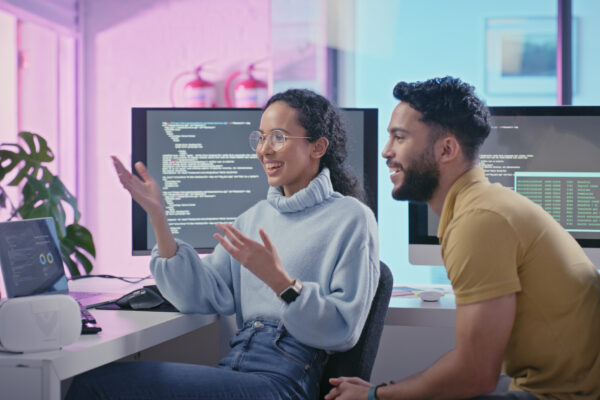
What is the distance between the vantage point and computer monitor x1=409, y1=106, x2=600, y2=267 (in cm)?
202

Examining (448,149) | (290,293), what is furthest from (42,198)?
(448,149)

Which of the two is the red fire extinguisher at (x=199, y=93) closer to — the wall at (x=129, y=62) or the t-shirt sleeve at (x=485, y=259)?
the wall at (x=129, y=62)

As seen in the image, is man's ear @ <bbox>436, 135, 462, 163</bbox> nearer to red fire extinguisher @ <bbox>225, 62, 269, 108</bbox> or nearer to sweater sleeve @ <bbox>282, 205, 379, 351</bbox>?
sweater sleeve @ <bbox>282, 205, 379, 351</bbox>

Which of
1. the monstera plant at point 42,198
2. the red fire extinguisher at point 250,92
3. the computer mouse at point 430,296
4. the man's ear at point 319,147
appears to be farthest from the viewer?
the red fire extinguisher at point 250,92

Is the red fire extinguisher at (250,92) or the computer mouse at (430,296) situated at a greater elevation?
the red fire extinguisher at (250,92)

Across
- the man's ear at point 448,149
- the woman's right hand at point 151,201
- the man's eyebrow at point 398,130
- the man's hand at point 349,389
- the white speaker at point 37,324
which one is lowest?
the man's hand at point 349,389

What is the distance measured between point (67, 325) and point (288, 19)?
312cm

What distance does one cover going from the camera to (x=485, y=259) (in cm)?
113

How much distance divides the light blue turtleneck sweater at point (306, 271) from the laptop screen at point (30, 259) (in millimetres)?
287

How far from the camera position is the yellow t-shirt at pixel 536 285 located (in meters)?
1.14

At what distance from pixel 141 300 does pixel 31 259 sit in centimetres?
29

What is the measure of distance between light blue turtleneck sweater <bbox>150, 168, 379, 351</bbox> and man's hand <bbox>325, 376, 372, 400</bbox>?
8 centimetres

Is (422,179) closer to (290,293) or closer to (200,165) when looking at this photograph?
(290,293)

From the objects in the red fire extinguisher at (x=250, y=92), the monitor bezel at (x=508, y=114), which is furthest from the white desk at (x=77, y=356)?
the red fire extinguisher at (x=250, y=92)
